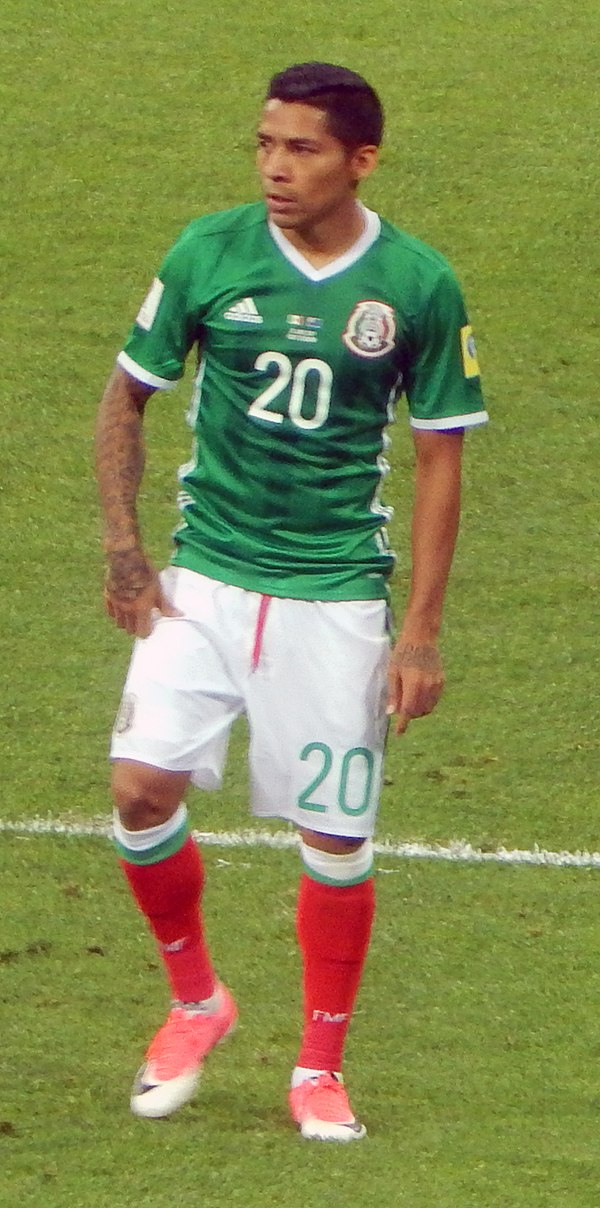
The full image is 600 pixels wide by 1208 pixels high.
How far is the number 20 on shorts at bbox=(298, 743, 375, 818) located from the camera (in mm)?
3857

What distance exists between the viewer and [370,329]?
12.2ft

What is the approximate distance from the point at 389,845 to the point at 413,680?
1.59m

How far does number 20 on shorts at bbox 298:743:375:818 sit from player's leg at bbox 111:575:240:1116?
0.17 metres

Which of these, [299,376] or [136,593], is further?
[136,593]

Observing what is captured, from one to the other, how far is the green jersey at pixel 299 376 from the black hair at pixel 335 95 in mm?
176

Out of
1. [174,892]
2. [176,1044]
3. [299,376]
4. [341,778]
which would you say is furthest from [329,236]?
[176,1044]

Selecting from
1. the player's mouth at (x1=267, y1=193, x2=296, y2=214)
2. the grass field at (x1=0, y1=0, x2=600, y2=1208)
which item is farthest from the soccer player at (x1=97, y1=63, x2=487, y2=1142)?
the grass field at (x1=0, y1=0, x2=600, y2=1208)

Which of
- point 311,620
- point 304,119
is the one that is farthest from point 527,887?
point 304,119

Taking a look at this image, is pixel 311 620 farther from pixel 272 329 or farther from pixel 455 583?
pixel 455 583

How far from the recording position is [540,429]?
7.75m

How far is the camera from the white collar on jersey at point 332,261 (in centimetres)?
374

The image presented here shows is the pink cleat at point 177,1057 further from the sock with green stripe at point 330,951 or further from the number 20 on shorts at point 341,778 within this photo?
the number 20 on shorts at point 341,778

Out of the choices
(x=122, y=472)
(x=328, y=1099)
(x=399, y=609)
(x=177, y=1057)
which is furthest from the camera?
(x=399, y=609)

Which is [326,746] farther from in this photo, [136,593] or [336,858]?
[136,593]
